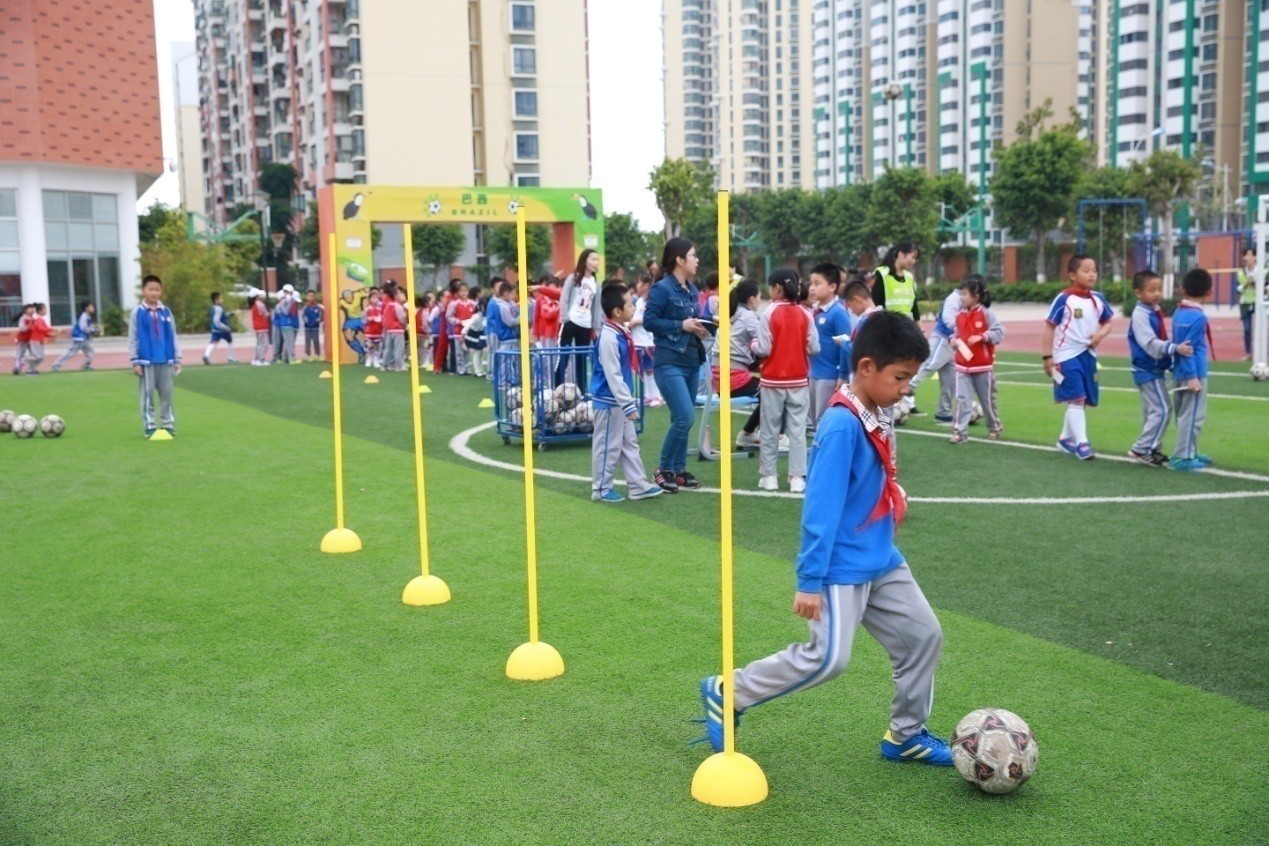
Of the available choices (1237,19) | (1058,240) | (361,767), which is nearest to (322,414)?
(361,767)

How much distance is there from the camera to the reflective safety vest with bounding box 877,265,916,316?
44.0ft

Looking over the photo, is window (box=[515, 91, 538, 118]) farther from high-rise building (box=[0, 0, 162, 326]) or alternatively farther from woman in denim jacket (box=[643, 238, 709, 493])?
woman in denim jacket (box=[643, 238, 709, 493])

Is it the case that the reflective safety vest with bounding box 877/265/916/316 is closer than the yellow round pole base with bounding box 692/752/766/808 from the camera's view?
No

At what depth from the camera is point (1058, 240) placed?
3078 inches

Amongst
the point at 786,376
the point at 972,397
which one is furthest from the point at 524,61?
the point at 786,376

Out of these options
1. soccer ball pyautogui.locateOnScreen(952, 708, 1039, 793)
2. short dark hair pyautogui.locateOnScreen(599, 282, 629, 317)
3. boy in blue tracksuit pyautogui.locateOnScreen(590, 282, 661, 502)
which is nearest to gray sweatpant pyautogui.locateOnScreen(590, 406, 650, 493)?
boy in blue tracksuit pyautogui.locateOnScreen(590, 282, 661, 502)

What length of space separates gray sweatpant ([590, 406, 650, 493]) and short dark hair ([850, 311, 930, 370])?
5875 millimetres

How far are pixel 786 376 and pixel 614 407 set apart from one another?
1.56m

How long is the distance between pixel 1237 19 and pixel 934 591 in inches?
3476

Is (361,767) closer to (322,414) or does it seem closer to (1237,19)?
(322,414)

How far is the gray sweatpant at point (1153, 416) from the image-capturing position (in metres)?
11.0

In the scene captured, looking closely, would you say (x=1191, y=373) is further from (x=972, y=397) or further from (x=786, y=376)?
(x=786, y=376)

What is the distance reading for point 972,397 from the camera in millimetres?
13000

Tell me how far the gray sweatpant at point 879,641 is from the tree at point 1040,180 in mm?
68188
